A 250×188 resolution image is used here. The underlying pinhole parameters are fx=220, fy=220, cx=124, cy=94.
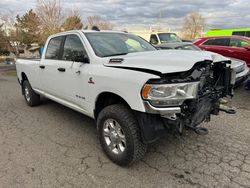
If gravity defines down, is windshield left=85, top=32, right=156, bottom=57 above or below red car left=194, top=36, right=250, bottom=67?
above

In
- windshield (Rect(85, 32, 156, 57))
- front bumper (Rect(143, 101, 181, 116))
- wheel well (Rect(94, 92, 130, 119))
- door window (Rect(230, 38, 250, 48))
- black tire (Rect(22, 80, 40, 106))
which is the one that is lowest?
black tire (Rect(22, 80, 40, 106))

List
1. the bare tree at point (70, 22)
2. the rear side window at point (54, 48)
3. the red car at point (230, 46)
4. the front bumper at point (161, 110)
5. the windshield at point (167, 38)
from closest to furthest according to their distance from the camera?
the front bumper at point (161, 110), the rear side window at point (54, 48), the red car at point (230, 46), the windshield at point (167, 38), the bare tree at point (70, 22)

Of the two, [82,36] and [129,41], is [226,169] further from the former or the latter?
[82,36]

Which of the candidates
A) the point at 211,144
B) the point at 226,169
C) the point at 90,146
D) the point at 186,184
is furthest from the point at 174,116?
the point at 90,146

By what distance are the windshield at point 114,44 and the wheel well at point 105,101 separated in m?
0.65

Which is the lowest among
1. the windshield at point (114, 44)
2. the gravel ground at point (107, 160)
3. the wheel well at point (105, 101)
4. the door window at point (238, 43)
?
the gravel ground at point (107, 160)

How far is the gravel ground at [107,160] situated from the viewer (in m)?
2.72

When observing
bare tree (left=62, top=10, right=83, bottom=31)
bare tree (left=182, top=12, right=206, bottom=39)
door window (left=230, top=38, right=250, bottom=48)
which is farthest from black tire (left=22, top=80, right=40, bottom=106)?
bare tree (left=182, top=12, right=206, bottom=39)

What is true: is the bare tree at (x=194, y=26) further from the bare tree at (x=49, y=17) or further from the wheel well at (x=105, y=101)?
the wheel well at (x=105, y=101)

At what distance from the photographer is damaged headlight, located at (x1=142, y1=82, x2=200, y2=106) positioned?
247 centimetres

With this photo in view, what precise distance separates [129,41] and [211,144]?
2.32m

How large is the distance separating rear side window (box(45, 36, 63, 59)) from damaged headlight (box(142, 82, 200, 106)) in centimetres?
250

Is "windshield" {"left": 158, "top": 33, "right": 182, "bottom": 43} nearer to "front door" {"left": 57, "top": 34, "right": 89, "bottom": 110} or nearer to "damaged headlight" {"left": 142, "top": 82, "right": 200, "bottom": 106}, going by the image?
"front door" {"left": 57, "top": 34, "right": 89, "bottom": 110}

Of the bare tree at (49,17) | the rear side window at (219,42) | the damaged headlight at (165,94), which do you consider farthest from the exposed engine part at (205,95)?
the bare tree at (49,17)
